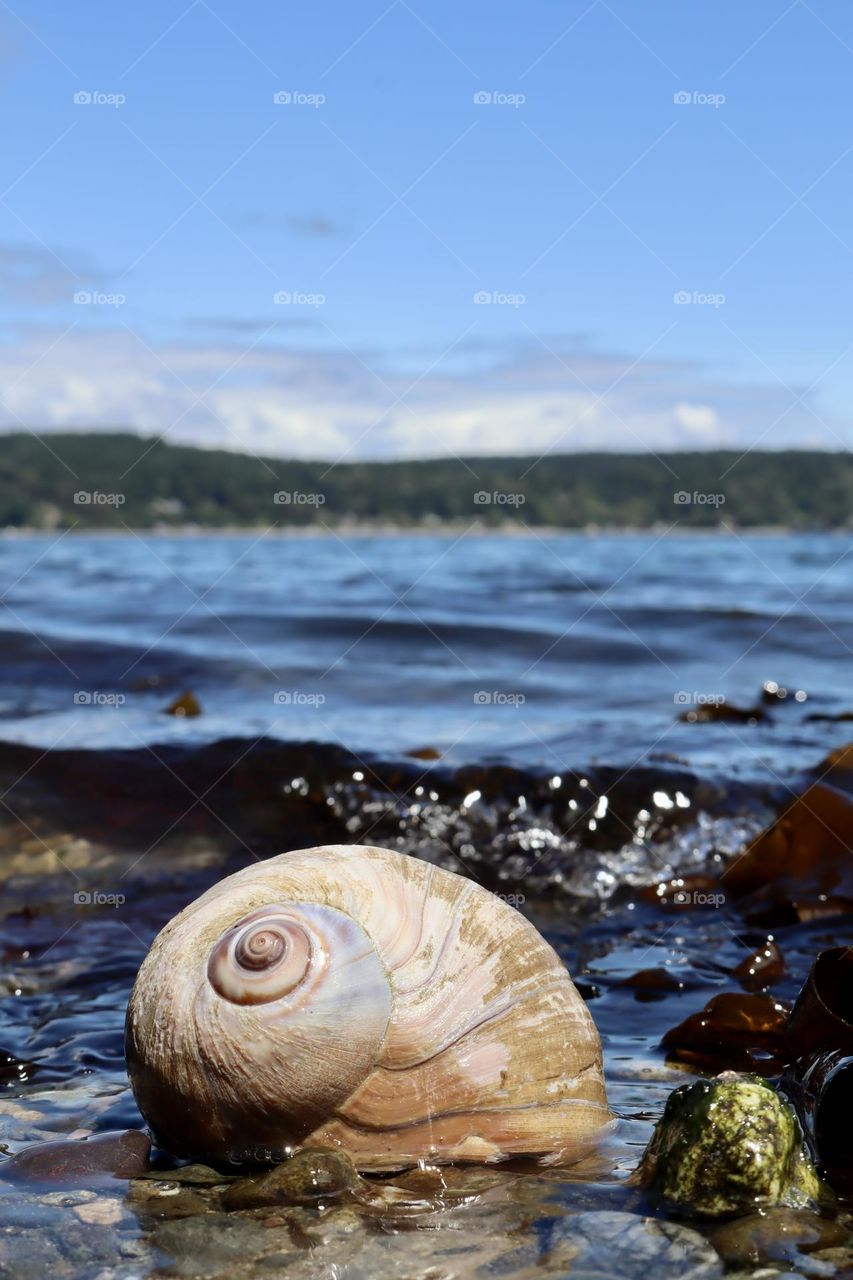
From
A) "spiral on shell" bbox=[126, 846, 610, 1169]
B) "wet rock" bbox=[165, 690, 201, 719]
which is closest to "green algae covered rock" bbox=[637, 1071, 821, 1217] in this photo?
"spiral on shell" bbox=[126, 846, 610, 1169]

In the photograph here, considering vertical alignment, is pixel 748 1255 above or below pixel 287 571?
below

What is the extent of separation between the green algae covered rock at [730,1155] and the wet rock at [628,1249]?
0.11 m

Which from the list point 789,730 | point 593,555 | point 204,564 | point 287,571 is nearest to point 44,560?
point 204,564

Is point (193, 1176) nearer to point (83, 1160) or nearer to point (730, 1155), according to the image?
point (83, 1160)

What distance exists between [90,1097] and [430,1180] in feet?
3.99

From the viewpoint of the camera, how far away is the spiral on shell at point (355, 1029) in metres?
2.82

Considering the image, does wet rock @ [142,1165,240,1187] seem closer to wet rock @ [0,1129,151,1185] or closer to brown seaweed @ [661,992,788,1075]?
wet rock @ [0,1129,151,1185]

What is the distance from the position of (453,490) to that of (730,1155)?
271 feet

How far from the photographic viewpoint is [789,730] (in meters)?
9.10

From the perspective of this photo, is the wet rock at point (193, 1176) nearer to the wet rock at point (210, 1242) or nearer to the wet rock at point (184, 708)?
the wet rock at point (210, 1242)

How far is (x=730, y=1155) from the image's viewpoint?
2656 mm

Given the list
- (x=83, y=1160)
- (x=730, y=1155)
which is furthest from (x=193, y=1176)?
(x=730, y=1155)

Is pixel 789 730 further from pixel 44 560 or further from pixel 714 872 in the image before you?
pixel 44 560

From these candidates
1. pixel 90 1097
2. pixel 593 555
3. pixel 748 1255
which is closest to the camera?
pixel 748 1255
